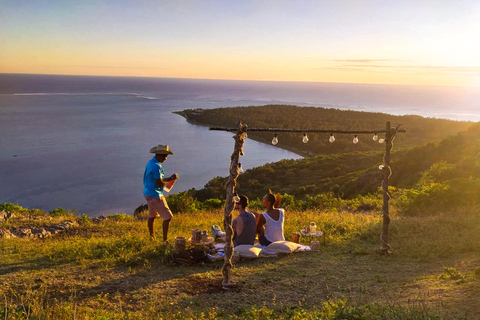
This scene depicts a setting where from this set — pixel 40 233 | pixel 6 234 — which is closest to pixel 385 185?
pixel 40 233

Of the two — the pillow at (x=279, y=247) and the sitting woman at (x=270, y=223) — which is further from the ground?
the sitting woman at (x=270, y=223)

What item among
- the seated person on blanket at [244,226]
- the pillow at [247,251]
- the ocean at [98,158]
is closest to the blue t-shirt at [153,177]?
the seated person on blanket at [244,226]

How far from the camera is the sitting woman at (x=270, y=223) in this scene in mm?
8484

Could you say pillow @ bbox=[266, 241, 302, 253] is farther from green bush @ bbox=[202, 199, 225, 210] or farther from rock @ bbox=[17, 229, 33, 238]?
green bush @ bbox=[202, 199, 225, 210]

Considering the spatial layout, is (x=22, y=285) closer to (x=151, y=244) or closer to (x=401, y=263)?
(x=151, y=244)

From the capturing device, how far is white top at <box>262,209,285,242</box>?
8.51 metres

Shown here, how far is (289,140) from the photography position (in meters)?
72.9

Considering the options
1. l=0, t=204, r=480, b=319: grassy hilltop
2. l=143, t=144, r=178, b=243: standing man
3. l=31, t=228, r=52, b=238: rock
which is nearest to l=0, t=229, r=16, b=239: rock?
l=31, t=228, r=52, b=238: rock

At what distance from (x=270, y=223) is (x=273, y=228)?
0.14m

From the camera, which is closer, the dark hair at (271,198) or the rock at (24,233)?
the dark hair at (271,198)

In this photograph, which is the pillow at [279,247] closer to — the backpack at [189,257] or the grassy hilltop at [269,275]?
the grassy hilltop at [269,275]

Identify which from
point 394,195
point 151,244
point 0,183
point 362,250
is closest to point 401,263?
point 362,250

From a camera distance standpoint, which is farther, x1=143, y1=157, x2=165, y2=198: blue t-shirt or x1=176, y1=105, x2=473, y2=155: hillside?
x1=176, y1=105, x2=473, y2=155: hillside

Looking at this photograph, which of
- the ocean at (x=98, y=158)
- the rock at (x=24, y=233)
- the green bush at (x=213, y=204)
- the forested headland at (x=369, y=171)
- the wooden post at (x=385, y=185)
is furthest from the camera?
the ocean at (x=98, y=158)
